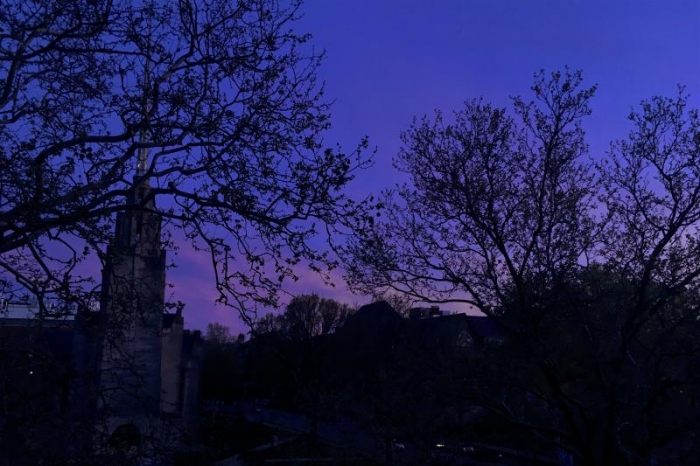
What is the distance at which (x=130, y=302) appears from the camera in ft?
25.8

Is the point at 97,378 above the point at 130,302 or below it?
below

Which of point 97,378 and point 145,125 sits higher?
point 145,125

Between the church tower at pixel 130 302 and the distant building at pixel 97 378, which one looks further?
the church tower at pixel 130 302

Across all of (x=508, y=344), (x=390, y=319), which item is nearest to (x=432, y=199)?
(x=508, y=344)

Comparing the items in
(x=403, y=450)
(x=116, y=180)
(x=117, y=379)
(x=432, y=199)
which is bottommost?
(x=403, y=450)

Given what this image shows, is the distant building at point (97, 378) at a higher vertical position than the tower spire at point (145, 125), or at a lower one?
lower

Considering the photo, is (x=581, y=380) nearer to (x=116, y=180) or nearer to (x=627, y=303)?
(x=627, y=303)

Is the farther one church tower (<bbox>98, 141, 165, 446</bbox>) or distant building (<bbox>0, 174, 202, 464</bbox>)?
church tower (<bbox>98, 141, 165, 446</bbox>)

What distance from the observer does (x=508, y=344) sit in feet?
44.0

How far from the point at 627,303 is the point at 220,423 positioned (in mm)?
7265

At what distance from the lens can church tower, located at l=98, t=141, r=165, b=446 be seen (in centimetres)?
732

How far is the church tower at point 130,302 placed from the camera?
7.32m

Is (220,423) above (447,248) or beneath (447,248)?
beneath

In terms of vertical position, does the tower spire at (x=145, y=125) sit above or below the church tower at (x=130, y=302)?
above
